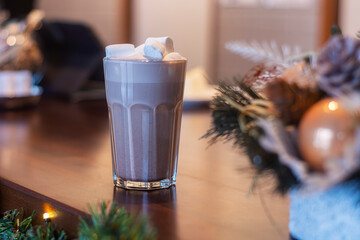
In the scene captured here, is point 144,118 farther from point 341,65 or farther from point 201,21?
point 201,21

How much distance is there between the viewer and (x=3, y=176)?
3.08 feet

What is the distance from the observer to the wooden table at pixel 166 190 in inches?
26.9

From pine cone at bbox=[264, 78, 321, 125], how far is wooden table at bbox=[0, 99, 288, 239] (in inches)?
2.6

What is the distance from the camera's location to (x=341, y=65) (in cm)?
51

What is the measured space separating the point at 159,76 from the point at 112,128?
122 mm

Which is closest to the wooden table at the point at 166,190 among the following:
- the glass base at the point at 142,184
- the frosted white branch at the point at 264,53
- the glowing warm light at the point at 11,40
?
the glass base at the point at 142,184

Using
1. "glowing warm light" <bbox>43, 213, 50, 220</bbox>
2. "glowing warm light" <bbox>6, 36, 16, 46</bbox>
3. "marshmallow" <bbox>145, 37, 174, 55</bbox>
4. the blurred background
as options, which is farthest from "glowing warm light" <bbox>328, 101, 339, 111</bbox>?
the blurred background

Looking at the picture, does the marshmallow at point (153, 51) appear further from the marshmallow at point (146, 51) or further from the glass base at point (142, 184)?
the glass base at point (142, 184)

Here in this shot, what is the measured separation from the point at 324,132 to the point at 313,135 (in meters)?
0.01

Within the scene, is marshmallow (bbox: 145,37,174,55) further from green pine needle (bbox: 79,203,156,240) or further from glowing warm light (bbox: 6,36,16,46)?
glowing warm light (bbox: 6,36,16,46)

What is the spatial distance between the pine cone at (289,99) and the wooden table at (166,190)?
0.07 meters

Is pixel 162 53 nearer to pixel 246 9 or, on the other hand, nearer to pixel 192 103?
pixel 192 103

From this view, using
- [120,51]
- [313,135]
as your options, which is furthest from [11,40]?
[313,135]

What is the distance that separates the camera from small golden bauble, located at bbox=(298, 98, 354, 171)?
50 cm
